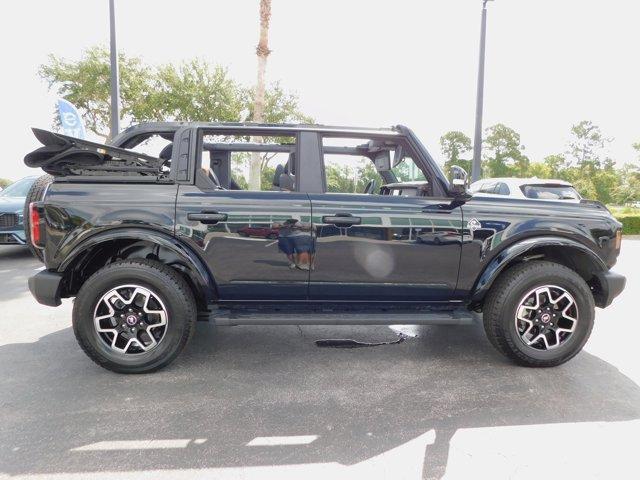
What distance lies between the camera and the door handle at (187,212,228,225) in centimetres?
297

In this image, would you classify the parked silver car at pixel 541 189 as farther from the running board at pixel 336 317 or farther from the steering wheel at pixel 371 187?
the running board at pixel 336 317

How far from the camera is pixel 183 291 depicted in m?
3.04

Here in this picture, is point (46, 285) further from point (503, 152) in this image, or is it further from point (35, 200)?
point (503, 152)

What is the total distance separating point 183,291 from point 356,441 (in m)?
1.65

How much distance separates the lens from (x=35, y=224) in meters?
2.96

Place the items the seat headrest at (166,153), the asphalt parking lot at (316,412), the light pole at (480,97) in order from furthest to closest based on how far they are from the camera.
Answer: the light pole at (480,97) < the seat headrest at (166,153) < the asphalt parking lot at (316,412)

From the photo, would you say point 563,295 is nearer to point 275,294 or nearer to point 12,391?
point 275,294

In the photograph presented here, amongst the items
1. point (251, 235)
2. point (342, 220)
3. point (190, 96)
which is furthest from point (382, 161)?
point (190, 96)

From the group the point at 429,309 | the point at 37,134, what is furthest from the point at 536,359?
the point at 37,134

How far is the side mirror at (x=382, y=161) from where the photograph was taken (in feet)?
11.9

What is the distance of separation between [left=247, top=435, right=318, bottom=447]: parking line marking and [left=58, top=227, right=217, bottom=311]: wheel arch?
1.22 meters

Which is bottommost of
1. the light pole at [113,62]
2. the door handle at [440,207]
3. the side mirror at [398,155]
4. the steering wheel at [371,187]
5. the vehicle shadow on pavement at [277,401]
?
the vehicle shadow on pavement at [277,401]

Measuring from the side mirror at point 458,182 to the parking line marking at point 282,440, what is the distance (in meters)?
2.03

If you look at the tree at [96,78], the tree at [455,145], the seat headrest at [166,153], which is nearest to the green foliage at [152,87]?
the tree at [96,78]
